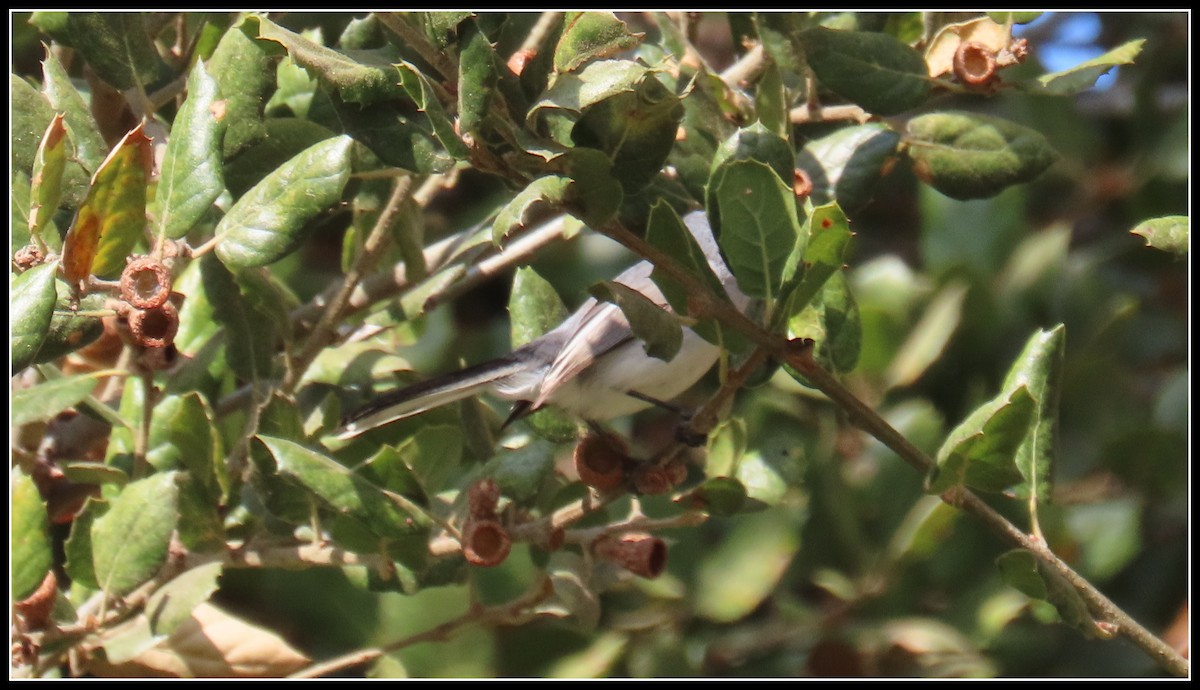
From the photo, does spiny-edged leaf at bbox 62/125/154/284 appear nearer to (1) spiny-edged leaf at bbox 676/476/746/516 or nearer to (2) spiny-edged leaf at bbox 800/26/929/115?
(1) spiny-edged leaf at bbox 676/476/746/516

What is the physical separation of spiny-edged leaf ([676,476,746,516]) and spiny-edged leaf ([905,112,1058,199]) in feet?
2.29

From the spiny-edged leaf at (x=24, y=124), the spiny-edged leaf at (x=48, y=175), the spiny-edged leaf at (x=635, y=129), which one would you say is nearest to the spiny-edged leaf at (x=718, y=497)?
the spiny-edged leaf at (x=635, y=129)

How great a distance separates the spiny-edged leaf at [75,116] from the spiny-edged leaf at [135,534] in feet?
1.70

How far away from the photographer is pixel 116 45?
203cm

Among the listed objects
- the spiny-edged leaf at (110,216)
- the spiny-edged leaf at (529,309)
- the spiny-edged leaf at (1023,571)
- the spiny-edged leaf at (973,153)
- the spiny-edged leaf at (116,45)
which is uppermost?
the spiny-edged leaf at (116,45)

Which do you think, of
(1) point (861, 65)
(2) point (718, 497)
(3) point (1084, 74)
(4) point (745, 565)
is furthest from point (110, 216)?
(4) point (745, 565)

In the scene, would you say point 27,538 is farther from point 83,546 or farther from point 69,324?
point 69,324

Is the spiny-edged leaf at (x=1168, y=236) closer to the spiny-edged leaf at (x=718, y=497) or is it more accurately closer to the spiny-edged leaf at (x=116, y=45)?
the spiny-edged leaf at (x=718, y=497)

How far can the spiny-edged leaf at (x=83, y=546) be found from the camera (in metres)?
2.02

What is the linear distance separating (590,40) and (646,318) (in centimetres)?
39

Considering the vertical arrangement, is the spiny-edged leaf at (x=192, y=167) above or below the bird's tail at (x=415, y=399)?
above
